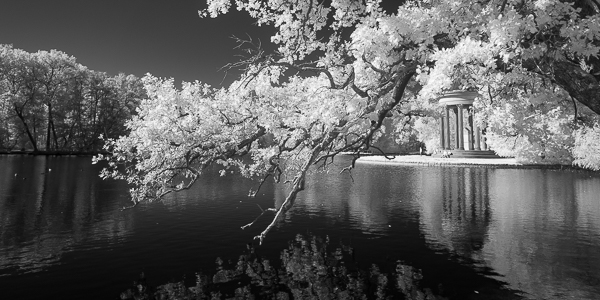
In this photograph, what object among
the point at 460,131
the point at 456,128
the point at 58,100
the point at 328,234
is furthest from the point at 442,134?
the point at 58,100

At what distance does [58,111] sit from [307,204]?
7851 cm

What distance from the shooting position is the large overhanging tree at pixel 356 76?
681 centimetres

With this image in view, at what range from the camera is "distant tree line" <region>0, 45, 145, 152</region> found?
2852 inches

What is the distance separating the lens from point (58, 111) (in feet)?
271

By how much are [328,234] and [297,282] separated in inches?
221

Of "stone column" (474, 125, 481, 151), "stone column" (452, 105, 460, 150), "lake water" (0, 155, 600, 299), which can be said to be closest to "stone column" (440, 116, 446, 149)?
"stone column" (452, 105, 460, 150)

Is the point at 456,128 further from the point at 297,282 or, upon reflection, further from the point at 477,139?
the point at 297,282

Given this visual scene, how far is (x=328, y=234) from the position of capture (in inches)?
662

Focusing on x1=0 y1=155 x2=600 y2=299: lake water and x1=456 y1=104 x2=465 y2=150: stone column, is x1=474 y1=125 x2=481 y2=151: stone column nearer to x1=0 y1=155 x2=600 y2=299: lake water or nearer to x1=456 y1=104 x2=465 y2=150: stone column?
x1=456 y1=104 x2=465 y2=150: stone column

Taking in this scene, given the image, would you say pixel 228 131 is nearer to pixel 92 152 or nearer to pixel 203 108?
pixel 203 108

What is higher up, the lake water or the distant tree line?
the distant tree line

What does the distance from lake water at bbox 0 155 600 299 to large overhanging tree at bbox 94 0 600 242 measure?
3433 millimetres

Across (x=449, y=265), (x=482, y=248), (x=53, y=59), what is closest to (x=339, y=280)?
(x=449, y=265)

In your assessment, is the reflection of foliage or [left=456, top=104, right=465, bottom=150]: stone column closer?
the reflection of foliage
